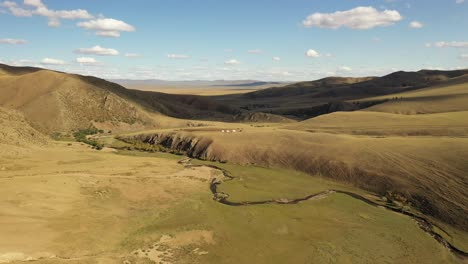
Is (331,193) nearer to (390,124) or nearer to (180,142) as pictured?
(180,142)

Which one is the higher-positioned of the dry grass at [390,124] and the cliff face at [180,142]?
the dry grass at [390,124]

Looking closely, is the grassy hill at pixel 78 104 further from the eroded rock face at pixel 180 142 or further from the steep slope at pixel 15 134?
the steep slope at pixel 15 134

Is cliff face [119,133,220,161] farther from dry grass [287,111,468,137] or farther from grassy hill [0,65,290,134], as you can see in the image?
dry grass [287,111,468,137]

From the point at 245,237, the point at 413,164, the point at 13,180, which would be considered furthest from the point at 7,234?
the point at 413,164

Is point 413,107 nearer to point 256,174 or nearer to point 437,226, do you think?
point 256,174

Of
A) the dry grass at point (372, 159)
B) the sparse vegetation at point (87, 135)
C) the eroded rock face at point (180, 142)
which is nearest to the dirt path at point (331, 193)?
the dry grass at point (372, 159)

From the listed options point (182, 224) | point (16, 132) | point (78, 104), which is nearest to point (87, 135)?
point (78, 104)

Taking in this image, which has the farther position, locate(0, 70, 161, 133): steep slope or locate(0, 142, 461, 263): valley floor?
locate(0, 70, 161, 133): steep slope

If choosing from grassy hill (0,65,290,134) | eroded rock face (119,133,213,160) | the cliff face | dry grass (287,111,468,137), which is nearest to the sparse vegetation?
grassy hill (0,65,290,134)
